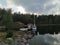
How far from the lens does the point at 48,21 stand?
268 feet

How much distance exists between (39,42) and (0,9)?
49.1 metres

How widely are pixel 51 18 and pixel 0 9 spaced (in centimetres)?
2445

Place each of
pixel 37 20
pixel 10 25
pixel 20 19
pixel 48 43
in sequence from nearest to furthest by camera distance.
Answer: pixel 48 43 < pixel 10 25 < pixel 20 19 < pixel 37 20

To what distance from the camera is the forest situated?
55.1m

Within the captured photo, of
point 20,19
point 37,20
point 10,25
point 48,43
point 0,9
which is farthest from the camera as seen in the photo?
point 37,20

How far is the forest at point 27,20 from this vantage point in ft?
181

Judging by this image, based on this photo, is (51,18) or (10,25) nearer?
(10,25)

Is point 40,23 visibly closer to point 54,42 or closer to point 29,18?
point 29,18

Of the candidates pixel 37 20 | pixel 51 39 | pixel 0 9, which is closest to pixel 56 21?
pixel 37 20

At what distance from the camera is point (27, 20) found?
227ft

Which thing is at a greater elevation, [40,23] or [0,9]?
[0,9]

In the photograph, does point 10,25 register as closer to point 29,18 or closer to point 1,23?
point 1,23

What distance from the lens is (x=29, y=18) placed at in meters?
70.7

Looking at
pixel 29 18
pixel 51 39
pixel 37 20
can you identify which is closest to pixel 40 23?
pixel 37 20
